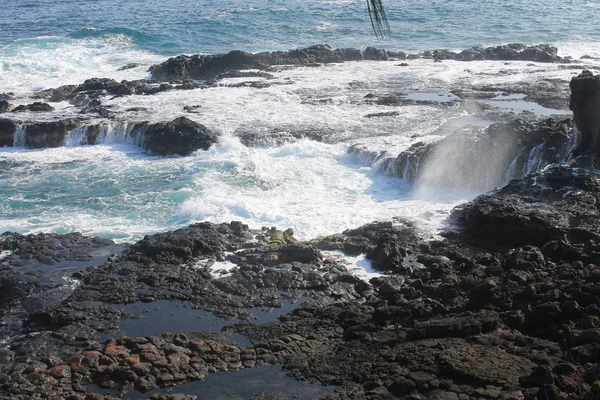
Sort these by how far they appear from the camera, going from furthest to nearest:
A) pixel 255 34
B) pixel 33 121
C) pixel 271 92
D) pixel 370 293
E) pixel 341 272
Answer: pixel 255 34, pixel 271 92, pixel 33 121, pixel 341 272, pixel 370 293

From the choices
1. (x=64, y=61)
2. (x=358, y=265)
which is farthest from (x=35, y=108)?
(x=358, y=265)

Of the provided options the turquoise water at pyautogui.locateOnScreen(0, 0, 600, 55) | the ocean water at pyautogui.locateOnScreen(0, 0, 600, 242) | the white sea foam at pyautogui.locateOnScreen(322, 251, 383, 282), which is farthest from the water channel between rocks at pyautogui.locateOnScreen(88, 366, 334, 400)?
the turquoise water at pyautogui.locateOnScreen(0, 0, 600, 55)

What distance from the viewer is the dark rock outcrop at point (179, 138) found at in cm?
2881

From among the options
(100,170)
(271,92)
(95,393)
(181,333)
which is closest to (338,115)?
(271,92)

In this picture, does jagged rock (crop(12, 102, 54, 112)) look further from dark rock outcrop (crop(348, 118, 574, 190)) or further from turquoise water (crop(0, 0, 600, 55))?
dark rock outcrop (crop(348, 118, 574, 190))

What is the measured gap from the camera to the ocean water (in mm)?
23062

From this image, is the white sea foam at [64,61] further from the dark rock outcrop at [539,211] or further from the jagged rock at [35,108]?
the dark rock outcrop at [539,211]

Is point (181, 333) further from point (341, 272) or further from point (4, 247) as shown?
point (4, 247)

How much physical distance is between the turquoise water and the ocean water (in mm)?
173

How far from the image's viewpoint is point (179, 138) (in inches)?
1141

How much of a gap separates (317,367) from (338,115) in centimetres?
1900

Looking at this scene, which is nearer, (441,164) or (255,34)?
(441,164)

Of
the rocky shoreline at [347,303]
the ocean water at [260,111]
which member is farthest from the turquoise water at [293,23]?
the rocky shoreline at [347,303]

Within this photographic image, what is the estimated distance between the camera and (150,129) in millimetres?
29797
